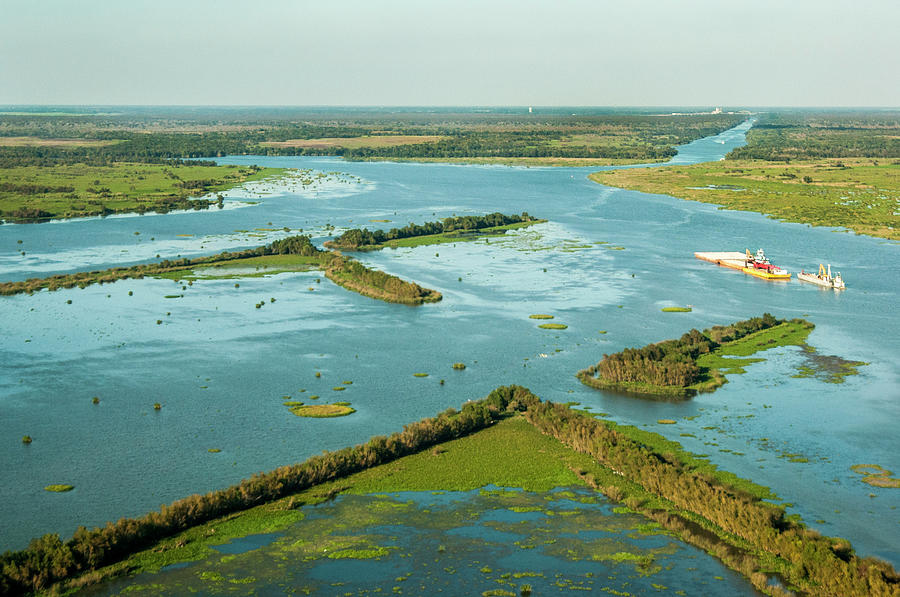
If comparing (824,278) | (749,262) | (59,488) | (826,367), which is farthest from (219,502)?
(749,262)

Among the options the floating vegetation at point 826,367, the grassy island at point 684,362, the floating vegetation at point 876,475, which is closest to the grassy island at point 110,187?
the grassy island at point 684,362

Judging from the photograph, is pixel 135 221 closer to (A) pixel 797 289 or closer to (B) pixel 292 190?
(B) pixel 292 190

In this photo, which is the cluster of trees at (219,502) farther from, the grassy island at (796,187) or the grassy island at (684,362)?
the grassy island at (796,187)

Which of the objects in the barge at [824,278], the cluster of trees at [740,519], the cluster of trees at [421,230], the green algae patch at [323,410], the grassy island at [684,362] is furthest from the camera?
the cluster of trees at [421,230]

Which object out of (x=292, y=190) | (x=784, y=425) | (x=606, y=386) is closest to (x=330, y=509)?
(x=606, y=386)

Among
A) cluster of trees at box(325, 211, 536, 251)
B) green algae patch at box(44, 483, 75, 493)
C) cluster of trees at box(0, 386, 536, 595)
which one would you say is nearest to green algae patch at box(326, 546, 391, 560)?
cluster of trees at box(0, 386, 536, 595)

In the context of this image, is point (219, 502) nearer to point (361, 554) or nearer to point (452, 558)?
point (361, 554)

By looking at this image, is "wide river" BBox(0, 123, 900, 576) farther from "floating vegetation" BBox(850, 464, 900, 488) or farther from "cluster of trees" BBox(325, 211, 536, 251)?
"cluster of trees" BBox(325, 211, 536, 251)
